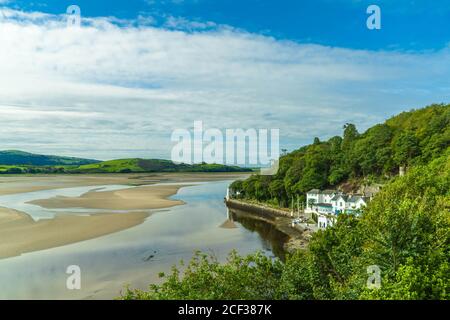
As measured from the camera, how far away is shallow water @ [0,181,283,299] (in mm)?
19375

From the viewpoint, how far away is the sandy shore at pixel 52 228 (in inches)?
1104

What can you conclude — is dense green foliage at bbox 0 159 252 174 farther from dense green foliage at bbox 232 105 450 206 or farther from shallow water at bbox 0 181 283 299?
shallow water at bbox 0 181 283 299

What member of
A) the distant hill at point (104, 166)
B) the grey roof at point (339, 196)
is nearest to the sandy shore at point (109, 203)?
the grey roof at point (339, 196)

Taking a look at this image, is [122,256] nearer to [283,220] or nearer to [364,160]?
[283,220]

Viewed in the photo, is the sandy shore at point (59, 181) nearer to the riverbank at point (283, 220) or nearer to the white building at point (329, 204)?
the riverbank at point (283, 220)

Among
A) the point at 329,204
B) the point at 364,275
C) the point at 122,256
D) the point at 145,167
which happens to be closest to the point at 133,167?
the point at 145,167

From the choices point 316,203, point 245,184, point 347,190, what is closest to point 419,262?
point 316,203

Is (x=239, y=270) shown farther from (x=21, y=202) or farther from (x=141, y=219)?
(x=21, y=202)

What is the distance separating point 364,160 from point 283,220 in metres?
16.2

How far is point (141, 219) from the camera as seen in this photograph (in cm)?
4072

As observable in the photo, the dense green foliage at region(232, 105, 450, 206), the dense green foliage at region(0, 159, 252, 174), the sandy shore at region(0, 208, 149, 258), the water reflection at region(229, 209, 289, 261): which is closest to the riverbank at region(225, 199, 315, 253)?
the water reflection at region(229, 209, 289, 261)

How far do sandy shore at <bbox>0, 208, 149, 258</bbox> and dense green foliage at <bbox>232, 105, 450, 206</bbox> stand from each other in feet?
75.3

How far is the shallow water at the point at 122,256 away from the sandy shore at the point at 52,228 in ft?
4.66
